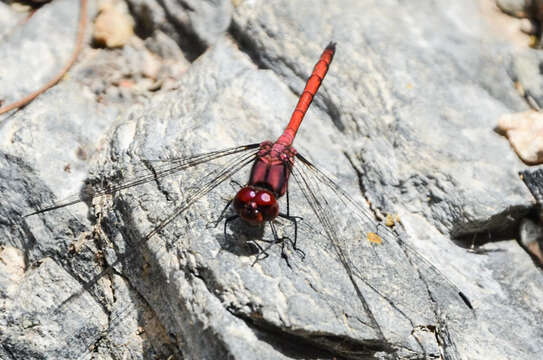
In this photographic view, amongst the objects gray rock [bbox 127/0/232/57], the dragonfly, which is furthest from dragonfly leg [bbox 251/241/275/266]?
gray rock [bbox 127/0/232/57]

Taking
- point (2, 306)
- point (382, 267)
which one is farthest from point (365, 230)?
point (2, 306)

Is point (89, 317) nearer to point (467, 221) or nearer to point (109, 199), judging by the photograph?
point (109, 199)

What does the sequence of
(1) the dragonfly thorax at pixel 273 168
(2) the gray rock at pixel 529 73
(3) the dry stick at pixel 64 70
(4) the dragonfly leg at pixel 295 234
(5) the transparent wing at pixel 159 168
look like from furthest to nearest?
(2) the gray rock at pixel 529 73 → (3) the dry stick at pixel 64 70 → (5) the transparent wing at pixel 159 168 → (1) the dragonfly thorax at pixel 273 168 → (4) the dragonfly leg at pixel 295 234

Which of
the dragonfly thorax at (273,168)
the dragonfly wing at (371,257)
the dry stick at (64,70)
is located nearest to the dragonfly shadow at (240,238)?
the dragonfly thorax at (273,168)

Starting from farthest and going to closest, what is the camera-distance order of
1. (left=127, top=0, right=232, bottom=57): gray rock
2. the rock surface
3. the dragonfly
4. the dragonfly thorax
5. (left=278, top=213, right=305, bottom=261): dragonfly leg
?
(left=127, top=0, right=232, bottom=57): gray rock, the dragonfly thorax, (left=278, top=213, right=305, bottom=261): dragonfly leg, the dragonfly, the rock surface

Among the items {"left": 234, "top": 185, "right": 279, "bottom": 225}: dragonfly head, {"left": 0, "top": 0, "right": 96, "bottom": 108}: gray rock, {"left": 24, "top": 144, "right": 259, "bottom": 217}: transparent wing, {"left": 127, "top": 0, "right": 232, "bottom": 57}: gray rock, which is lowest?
{"left": 234, "top": 185, "right": 279, "bottom": 225}: dragonfly head

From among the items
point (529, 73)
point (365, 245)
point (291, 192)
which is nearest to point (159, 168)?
point (291, 192)

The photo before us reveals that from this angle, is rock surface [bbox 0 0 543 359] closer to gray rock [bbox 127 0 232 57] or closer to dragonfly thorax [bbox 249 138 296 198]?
gray rock [bbox 127 0 232 57]

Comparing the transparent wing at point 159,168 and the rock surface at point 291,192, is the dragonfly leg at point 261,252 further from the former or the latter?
the transparent wing at point 159,168
